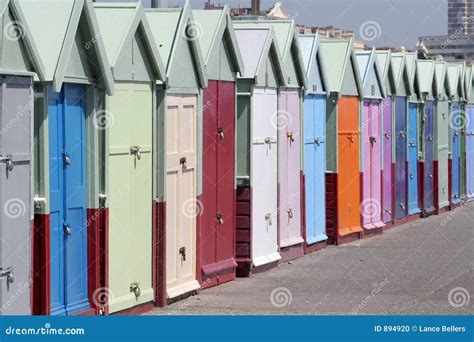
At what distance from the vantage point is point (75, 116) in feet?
39.2

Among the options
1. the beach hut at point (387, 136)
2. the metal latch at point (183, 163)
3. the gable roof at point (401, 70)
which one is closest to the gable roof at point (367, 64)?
the beach hut at point (387, 136)

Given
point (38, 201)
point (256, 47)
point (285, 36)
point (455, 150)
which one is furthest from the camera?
point (455, 150)

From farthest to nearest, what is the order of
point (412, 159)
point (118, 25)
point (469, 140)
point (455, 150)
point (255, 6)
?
point (469, 140), point (455, 150), point (412, 159), point (255, 6), point (118, 25)

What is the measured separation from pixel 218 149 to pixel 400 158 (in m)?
11.4

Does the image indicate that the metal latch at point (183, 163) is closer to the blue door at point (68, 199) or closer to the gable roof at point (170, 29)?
the gable roof at point (170, 29)

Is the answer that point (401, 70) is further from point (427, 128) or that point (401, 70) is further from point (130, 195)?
point (130, 195)

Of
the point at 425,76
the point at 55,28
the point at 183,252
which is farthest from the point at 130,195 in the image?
the point at 425,76

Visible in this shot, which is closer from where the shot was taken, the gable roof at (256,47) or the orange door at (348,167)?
the gable roof at (256,47)

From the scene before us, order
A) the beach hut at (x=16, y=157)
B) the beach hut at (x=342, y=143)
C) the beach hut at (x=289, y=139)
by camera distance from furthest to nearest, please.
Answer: the beach hut at (x=342, y=143)
the beach hut at (x=289, y=139)
the beach hut at (x=16, y=157)

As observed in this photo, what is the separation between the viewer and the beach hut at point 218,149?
1576 cm

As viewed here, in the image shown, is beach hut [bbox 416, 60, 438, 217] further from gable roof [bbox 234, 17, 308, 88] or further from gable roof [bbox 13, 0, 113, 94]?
gable roof [bbox 13, 0, 113, 94]

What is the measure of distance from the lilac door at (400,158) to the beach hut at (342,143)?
132 inches

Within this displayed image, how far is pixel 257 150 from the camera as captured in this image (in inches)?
700

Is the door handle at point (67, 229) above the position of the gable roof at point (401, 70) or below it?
below
